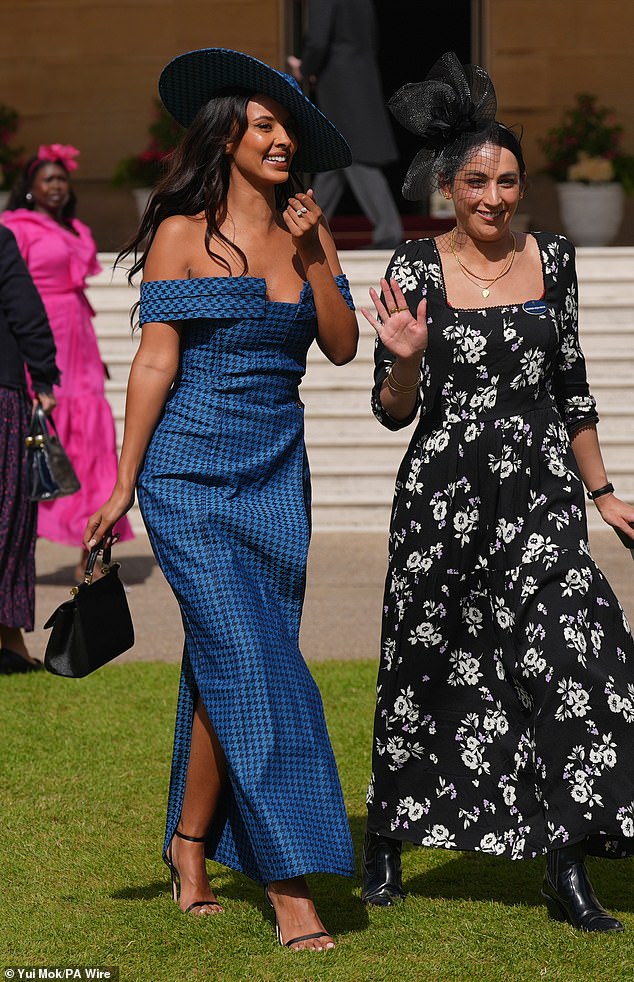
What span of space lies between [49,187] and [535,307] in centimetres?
495

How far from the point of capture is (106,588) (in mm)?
4023

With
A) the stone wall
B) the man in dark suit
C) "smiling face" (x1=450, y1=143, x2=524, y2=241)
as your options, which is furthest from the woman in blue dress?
the stone wall

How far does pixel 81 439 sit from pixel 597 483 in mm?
4897

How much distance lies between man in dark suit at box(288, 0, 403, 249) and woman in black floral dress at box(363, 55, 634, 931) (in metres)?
8.56

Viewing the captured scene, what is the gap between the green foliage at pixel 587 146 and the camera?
48.7 ft

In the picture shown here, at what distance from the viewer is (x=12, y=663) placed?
6.78m

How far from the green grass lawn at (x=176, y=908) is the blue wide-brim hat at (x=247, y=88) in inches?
73.9

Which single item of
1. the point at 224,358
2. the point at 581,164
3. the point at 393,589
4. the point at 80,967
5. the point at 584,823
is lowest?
the point at 80,967

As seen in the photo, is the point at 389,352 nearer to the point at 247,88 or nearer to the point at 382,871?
the point at 247,88

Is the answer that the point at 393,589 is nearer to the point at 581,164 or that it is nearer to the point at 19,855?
the point at 19,855

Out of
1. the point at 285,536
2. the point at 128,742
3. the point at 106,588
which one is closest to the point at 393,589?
the point at 285,536

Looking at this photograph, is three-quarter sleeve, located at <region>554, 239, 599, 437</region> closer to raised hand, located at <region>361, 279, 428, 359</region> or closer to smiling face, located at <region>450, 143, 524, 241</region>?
smiling face, located at <region>450, 143, 524, 241</region>

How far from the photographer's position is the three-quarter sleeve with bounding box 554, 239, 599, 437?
4.18 metres

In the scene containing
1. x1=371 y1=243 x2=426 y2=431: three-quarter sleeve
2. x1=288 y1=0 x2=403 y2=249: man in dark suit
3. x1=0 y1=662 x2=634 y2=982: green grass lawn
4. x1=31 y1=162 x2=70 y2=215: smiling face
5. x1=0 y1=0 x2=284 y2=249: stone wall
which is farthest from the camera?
x1=0 y1=0 x2=284 y2=249: stone wall
